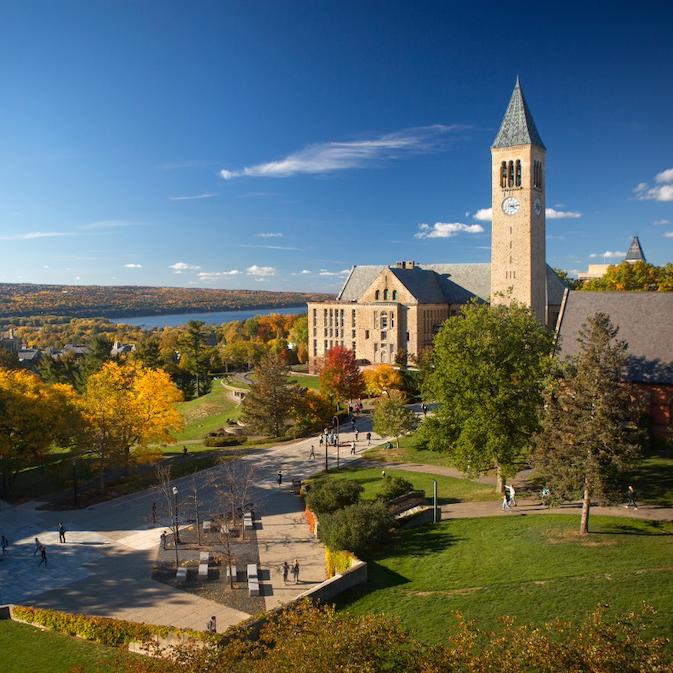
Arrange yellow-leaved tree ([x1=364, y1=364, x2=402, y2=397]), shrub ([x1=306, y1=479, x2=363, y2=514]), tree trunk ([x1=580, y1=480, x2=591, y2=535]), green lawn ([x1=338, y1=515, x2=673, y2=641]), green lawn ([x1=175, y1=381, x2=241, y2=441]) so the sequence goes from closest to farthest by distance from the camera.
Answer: green lawn ([x1=338, y1=515, x2=673, y2=641]) → tree trunk ([x1=580, y1=480, x2=591, y2=535]) → shrub ([x1=306, y1=479, x2=363, y2=514]) → yellow-leaved tree ([x1=364, y1=364, x2=402, y2=397]) → green lawn ([x1=175, y1=381, x2=241, y2=441])

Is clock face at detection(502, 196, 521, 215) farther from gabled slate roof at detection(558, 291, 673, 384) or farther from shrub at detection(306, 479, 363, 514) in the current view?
shrub at detection(306, 479, 363, 514)

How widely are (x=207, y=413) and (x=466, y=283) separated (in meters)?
35.6

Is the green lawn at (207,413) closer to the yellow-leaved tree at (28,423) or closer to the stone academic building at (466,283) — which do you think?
the stone academic building at (466,283)

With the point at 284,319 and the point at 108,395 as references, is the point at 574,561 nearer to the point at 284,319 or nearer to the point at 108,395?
the point at 108,395

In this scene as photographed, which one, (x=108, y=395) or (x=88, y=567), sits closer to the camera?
(x=88, y=567)

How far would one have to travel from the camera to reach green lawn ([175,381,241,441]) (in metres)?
59.8

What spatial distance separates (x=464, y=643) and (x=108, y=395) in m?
35.6

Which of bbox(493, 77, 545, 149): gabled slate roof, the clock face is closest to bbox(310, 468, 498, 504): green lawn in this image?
the clock face

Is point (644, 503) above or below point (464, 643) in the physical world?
below

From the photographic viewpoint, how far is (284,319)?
13100 cm

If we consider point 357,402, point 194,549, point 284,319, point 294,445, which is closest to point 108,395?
point 294,445

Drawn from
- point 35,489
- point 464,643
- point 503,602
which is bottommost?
point 35,489

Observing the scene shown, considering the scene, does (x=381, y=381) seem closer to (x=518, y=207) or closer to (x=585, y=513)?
(x=518, y=207)

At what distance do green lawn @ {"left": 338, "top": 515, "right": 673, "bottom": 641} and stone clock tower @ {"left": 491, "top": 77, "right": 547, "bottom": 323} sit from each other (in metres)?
37.1
